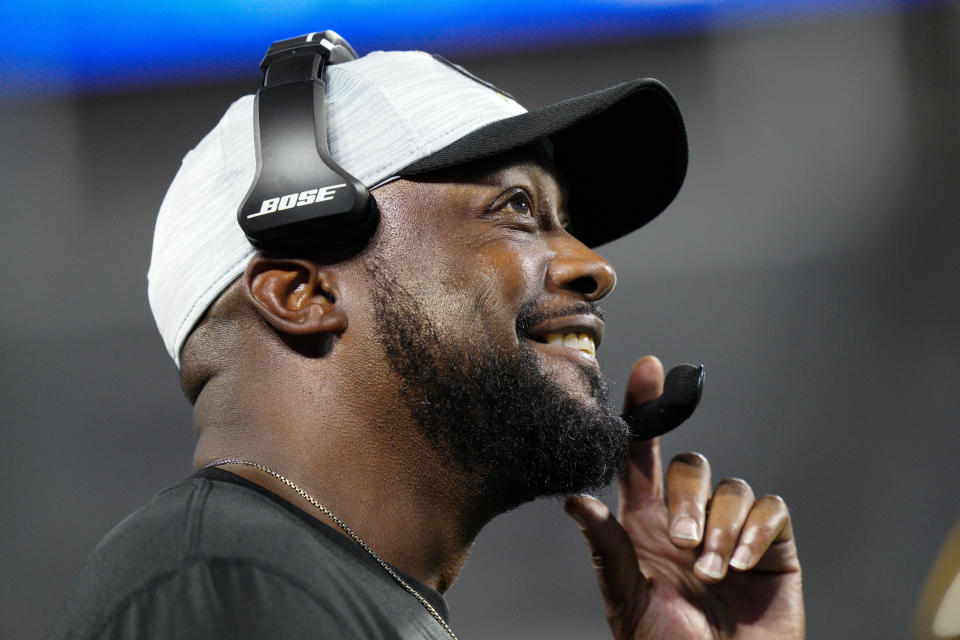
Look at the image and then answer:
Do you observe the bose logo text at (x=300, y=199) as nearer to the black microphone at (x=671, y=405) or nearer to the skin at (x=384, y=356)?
the skin at (x=384, y=356)

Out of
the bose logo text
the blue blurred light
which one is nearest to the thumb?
the bose logo text

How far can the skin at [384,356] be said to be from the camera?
0.97 metres

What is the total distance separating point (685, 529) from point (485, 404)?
0.35m

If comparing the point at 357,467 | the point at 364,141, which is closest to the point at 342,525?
the point at 357,467

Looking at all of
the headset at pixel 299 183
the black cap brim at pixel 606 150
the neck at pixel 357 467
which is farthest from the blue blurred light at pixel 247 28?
the neck at pixel 357 467

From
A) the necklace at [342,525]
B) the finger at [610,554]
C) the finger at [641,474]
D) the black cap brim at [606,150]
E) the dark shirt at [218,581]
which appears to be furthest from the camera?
the finger at [641,474]

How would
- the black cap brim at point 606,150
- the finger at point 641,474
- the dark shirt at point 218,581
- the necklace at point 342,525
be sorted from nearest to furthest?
the dark shirt at point 218,581, the necklace at point 342,525, the black cap brim at point 606,150, the finger at point 641,474

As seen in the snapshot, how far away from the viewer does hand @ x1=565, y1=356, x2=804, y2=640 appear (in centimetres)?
119

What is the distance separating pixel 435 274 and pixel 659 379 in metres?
0.46

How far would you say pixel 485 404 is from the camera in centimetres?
101

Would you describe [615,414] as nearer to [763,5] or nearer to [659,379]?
[659,379]

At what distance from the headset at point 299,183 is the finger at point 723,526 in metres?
0.59

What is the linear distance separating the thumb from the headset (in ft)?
1.68

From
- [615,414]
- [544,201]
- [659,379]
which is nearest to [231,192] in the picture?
[544,201]
